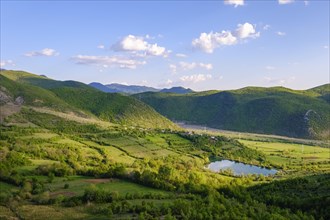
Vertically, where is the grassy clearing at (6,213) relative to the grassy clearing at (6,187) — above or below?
above

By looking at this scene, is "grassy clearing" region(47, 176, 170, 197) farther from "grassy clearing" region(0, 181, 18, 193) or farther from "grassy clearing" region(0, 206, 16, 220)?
"grassy clearing" region(0, 206, 16, 220)

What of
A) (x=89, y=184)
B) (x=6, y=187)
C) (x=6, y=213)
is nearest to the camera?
(x=6, y=213)

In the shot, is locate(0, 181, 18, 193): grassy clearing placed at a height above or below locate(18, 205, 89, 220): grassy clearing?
below

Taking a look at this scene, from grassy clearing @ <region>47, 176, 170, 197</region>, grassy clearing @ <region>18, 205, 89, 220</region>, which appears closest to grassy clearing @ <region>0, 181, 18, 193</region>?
grassy clearing @ <region>47, 176, 170, 197</region>

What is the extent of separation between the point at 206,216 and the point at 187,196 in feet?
94.9

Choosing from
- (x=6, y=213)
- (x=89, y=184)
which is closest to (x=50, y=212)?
(x=6, y=213)

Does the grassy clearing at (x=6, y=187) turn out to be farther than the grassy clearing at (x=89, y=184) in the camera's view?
Yes

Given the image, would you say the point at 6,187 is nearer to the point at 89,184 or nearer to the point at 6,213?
the point at 89,184

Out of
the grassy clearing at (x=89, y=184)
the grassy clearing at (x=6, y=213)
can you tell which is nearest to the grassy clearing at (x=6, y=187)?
the grassy clearing at (x=89, y=184)

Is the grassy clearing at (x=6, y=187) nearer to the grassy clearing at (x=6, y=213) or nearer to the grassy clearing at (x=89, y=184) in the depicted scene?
the grassy clearing at (x=89, y=184)

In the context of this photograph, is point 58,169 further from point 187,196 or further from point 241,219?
point 241,219

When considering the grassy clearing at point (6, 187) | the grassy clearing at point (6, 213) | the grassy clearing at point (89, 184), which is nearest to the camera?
the grassy clearing at point (6, 213)

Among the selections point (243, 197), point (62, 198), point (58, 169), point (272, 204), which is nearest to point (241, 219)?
point (272, 204)

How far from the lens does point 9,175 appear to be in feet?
396
